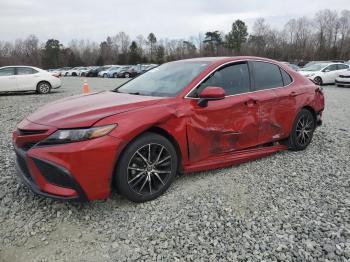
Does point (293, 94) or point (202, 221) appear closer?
point (202, 221)

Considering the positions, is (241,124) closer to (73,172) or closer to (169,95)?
(169,95)

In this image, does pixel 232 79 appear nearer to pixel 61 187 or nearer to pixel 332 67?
pixel 61 187

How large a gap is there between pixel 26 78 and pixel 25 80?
106mm

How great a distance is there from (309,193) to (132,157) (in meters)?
2.13

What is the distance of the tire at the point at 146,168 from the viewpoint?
11.3 feet

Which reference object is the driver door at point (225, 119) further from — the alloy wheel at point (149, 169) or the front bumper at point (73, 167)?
the front bumper at point (73, 167)

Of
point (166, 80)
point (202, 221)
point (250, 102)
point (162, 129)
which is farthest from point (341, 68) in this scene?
point (202, 221)

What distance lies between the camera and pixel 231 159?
4434mm

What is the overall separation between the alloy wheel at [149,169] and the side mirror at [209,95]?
77cm

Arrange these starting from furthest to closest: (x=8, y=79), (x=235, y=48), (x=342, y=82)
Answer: (x=235, y=48)
(x=342, y=82)
(x=8, y=79)

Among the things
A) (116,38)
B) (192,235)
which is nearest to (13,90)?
(192,235)

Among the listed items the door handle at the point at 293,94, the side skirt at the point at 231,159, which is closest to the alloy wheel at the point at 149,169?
the side skirt at the point at 231,159

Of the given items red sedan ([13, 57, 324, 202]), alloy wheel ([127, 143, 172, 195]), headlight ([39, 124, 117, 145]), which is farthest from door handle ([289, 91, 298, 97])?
headlight ([39, 124, 117, 145])

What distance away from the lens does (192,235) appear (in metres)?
3.10
